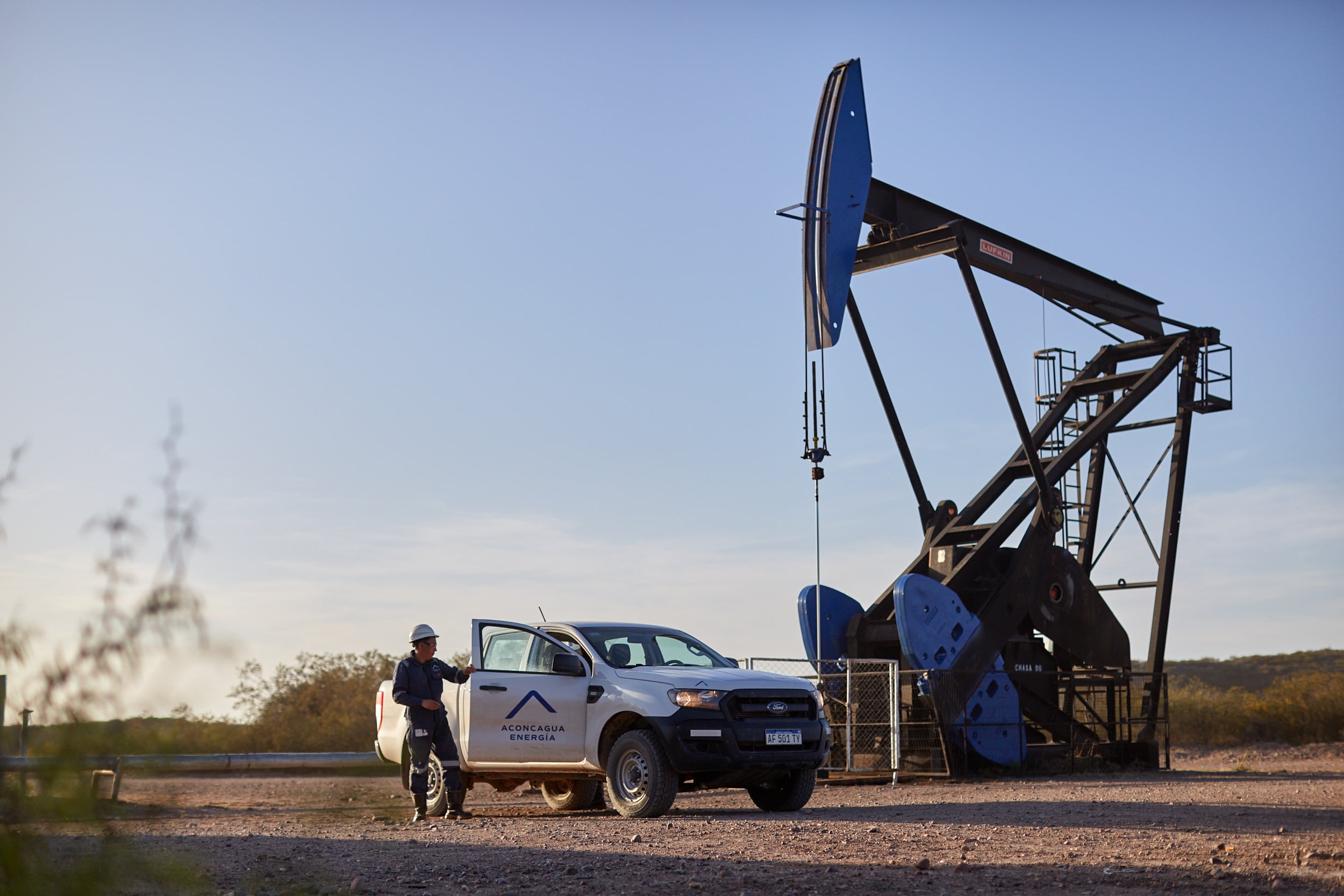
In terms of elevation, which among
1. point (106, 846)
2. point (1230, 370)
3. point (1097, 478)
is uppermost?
point (1230, 370)

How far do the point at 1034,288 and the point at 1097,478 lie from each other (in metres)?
4.24

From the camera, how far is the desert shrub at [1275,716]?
112 ft

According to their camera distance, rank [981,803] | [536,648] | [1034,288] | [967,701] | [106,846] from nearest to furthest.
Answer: [106,846] → [536,648] → [981,803] → [967,701] → [1034,288]

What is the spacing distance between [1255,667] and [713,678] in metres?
77.9

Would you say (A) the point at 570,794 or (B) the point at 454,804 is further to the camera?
(A) the point at 570,794

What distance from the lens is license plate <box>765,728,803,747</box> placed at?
1270 cm

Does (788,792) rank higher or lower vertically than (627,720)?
lower

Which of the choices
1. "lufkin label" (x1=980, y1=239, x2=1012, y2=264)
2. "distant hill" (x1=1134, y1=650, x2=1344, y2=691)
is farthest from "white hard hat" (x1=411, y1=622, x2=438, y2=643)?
"distant hill" (x1=1134, y1=650, x2=1344, y2=691)

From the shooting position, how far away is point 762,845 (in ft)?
32.2

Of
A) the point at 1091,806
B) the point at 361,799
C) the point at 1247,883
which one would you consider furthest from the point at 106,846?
the point at 1091,806

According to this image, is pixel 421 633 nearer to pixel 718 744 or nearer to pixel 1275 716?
pixel 718 744

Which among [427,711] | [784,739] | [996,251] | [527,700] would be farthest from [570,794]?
[996,251]

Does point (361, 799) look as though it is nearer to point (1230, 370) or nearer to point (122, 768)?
point (122, 768)

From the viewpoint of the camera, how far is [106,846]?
306 cm
